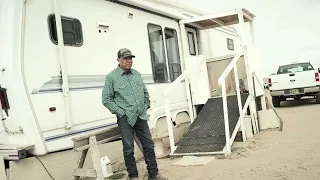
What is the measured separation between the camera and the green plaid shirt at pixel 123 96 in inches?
170

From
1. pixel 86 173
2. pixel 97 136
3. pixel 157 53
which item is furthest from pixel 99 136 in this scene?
pixel 157 53

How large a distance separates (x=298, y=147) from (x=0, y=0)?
5256mm

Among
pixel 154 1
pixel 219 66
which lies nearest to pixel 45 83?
pixel 154 1

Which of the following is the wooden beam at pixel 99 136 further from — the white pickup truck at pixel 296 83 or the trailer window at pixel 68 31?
the white pickup truck at pixel 296 83

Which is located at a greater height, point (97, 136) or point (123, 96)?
point (123, 96)

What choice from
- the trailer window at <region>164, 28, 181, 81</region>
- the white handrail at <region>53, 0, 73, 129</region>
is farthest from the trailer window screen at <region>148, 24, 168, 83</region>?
the white handrail at <region>53, 0, 73, 129</region>

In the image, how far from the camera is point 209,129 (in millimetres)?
6617

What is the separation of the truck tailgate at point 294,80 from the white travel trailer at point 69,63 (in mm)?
6370

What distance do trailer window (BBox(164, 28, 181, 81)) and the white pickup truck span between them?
7006mm

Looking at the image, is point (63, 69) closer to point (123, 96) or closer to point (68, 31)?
point (68, 31)

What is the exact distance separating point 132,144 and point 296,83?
34.0 feet

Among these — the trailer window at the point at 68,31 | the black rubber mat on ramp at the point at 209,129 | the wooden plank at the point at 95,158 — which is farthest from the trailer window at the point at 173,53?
the wooden plank at the point at 95,158

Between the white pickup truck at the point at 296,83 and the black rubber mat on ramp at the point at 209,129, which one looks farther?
the white pickup truck at the point at 296,83

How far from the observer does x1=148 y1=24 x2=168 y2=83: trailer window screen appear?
6801 millimetres
